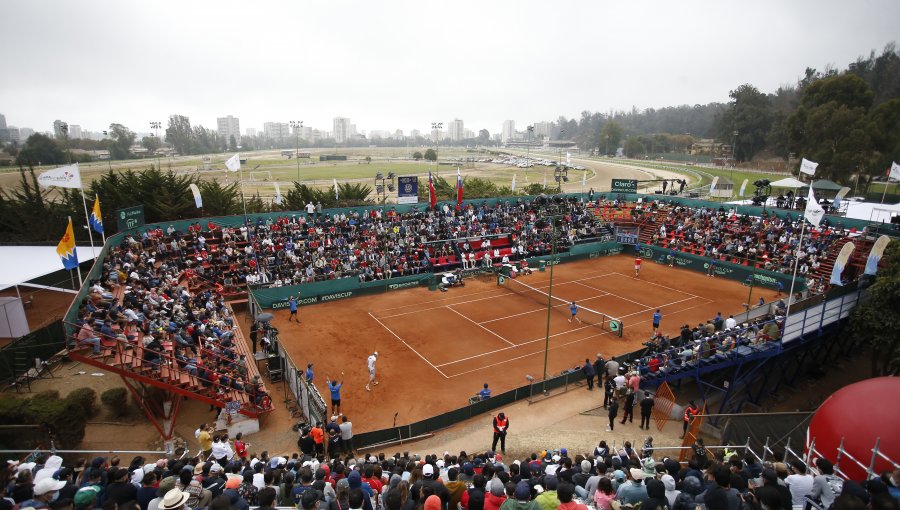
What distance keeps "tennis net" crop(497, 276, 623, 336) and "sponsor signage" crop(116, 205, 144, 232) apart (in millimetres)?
26157

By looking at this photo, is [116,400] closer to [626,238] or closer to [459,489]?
[459,489]

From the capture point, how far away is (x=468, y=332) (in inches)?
1145

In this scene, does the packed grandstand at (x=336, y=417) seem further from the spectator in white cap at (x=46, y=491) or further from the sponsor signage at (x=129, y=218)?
A: the sponsor signage at (x=129, y=218)

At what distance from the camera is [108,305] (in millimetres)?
19875

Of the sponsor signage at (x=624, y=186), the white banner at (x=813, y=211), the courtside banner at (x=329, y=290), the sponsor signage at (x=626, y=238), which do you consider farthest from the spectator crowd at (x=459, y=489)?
the sponsor signage at (x=624, y=186)

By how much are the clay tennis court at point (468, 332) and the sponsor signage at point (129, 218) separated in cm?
1216

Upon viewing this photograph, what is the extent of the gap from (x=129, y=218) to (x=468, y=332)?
2414 cm

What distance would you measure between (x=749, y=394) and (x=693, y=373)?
4.15 meters

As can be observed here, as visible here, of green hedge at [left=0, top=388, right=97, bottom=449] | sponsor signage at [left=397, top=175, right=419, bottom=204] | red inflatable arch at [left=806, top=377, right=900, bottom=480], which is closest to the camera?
red inflatable arch at [left=806, top=377, right=900, bottom=480]

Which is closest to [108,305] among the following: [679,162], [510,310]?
[510,310]

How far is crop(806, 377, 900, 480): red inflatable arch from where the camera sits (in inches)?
393

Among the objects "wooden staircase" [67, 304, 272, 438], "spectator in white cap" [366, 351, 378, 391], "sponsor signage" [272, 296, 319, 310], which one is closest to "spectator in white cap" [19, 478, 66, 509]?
"wooden staircase" [67, 304, 272, 438]

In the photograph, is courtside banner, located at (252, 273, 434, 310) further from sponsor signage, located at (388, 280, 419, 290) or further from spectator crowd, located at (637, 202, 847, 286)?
spectator crowd, located at (637, 202, 847, 286)

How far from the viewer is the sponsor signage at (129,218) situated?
32188mm
